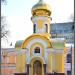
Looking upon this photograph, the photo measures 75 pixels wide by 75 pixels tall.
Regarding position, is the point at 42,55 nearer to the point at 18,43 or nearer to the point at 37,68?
the point at 37,68

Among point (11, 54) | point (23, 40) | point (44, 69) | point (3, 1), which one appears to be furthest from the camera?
point (11, 54)

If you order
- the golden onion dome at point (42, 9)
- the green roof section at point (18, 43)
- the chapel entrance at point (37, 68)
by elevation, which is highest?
the golden onion dome at point (42, 9)

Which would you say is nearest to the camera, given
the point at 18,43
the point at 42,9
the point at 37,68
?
the point at 37,68

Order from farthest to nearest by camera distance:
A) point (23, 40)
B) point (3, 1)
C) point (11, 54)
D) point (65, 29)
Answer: point (65, 29)
point (11, 54)
point (23, 40)
point (3, 1)

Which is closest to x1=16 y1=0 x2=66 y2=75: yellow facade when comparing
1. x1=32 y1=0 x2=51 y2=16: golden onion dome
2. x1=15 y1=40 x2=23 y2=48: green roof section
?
x1=15 y1=40 x2=23 y2=48: green roof section

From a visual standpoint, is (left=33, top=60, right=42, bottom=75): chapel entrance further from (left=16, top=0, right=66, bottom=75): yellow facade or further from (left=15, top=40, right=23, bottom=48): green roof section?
(left=15, top=40, right=23, bottom=48): green roof section

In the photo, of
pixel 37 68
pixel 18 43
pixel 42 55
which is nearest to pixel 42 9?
pixel 18 43

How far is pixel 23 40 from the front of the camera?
21.4 metres

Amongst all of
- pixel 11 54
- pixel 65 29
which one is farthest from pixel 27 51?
pixel 65 29

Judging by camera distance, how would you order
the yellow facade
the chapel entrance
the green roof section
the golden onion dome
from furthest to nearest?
the golden onion dome, the green roof section, the chapel entrance, the yellow facade

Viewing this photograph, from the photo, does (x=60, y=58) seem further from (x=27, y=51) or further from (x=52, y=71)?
(x=27, y=51)

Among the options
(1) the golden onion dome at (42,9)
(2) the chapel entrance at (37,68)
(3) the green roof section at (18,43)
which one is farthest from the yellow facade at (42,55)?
(1) the golden onion dome at (42,9)

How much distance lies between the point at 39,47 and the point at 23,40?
1.49m

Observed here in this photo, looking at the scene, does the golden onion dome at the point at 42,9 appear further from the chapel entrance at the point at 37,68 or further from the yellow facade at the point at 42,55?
the chapel entrance at the point at 37,68
